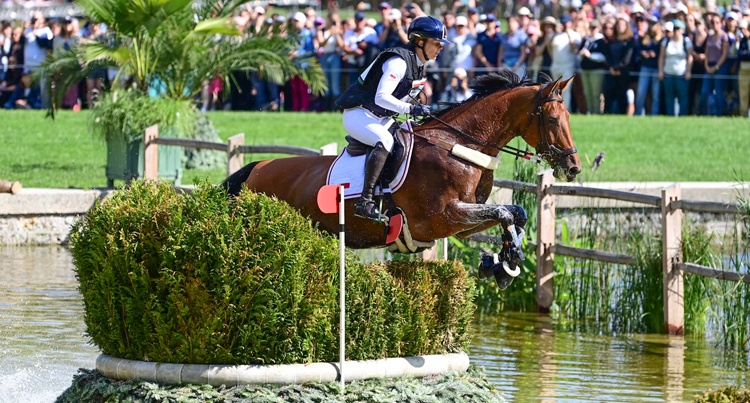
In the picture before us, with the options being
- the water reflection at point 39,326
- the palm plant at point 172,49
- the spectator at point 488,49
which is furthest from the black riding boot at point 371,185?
the spectator at point 488,49

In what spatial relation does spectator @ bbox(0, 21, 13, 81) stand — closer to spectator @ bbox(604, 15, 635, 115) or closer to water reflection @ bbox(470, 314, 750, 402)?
spectator @ bbox(604, 15, 635, 115)

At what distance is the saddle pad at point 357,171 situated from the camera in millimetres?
9414

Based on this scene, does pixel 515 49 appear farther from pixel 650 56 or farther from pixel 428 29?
pixel 428 29

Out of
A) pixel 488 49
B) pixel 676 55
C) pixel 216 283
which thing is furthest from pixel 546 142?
pixel 488 49

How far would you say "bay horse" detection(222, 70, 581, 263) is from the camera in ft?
30.4

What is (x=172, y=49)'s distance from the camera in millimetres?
18875

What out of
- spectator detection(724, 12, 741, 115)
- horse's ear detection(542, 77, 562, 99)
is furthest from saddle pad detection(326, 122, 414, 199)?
spectator detection(724, 12, 741, 115)

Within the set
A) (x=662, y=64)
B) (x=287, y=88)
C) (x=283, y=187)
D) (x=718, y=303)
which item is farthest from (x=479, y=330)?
(x=287, y=88)

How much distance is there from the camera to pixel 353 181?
A: 9.48 metres

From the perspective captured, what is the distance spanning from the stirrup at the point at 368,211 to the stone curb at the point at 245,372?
1.51 metres

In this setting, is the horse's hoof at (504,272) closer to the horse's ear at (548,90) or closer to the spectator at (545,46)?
the horse's ear at (548,90)

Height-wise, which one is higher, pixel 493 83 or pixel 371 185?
pixel 493 83

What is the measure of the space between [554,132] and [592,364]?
2617 mm

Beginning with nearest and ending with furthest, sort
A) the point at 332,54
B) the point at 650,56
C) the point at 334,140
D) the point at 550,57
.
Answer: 1. the point at 334,140
2. the point at 650,56
3. the point at 550,57
4. the point at 332,54
